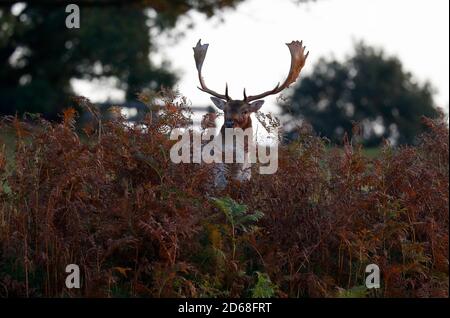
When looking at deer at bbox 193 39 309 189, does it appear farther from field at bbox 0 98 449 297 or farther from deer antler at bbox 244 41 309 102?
field at bbox 0 98 449 297

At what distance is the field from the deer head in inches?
92.9

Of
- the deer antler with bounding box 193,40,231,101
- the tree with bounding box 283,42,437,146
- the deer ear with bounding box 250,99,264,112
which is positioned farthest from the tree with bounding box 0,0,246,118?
the deer ear with bounding box 250,99,264,112

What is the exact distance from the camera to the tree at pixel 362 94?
41750 millimetres

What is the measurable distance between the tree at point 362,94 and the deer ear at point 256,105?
28650 millimetres

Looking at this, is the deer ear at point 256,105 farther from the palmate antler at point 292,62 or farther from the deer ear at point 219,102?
the deer ear at point 219,102

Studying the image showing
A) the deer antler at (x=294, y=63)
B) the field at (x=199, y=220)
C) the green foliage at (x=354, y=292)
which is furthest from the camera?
the deer antler at (x=294, y=63)

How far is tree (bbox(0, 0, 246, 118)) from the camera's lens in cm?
3431

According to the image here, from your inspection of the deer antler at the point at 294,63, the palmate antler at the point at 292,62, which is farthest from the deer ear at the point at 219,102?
the deer antler at the point at 294,63

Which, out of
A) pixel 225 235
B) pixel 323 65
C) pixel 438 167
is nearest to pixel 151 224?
pixel 225 235

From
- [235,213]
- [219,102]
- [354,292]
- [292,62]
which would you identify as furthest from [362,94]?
[354,292]

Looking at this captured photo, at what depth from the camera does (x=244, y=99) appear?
12.0 metres

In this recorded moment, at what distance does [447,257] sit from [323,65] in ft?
120

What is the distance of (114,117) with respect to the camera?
946 centimetres
